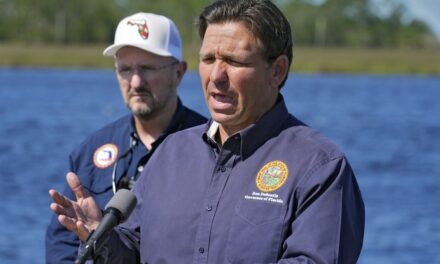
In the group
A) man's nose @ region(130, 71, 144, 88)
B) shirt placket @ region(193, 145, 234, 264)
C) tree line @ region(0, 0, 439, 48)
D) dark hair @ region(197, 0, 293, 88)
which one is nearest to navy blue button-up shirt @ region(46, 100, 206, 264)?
man's nose @ region(130, 71, 144, 88)

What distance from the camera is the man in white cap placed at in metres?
6.35

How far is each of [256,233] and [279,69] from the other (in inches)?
25.5

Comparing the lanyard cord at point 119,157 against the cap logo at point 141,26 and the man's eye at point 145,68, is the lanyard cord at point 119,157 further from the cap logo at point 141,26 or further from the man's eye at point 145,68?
the cap logo at point 141,26

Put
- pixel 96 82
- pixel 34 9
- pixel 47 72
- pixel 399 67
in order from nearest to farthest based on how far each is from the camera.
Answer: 1. pixel 96 82
2. pixel 47 72
3. pixel 399 67
4. pixel 34 9

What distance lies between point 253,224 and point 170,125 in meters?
2.34

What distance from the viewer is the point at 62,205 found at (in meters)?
4.42

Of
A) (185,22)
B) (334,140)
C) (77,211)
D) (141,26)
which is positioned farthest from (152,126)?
(185,22)

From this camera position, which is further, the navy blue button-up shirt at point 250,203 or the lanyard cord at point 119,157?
the lanyard cord at point 119,157

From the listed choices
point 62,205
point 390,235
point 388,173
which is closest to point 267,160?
point 62,205

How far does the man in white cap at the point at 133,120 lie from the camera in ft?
20.8

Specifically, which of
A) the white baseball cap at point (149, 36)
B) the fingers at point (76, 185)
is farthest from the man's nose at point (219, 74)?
the white baseball cap at point (149, 36)

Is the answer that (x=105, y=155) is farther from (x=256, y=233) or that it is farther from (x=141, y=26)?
(x=256, y=233)

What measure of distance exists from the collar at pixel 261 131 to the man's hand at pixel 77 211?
0.60m

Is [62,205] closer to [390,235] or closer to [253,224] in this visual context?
[253,224]
